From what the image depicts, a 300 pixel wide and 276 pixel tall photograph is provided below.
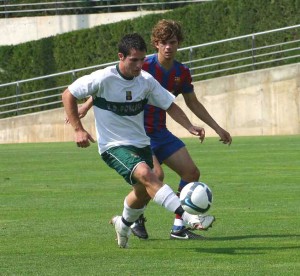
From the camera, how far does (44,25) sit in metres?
42.2

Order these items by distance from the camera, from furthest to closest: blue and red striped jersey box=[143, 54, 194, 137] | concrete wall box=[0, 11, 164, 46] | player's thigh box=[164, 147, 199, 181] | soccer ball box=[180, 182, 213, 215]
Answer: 1. concrete wall box=[0, 11, 164, 46]
2. blue and red striped jersey box=[143, 54, 194, 137]
3. player's thigh box=[164, 147, 199, 181]
4. soccer ball box=[180, 182, 213, 215]

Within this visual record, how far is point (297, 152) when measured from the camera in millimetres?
23234

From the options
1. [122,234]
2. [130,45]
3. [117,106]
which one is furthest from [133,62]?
[122,234]

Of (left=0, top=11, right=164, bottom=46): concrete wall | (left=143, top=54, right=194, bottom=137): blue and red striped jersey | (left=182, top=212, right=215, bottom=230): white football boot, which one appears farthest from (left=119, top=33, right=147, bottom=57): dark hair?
(left=0, top=11, right=164, bottom=46): concrete wall

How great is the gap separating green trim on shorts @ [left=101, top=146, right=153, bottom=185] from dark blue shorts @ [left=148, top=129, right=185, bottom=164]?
0.93 metres

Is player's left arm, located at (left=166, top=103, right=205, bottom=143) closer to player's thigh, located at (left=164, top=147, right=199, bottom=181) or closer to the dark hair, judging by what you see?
player's thigh, located at (left=164, top=147, right=199, bottom=181)

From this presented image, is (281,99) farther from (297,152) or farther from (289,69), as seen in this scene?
(297,152)

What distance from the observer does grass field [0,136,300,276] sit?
9.33m

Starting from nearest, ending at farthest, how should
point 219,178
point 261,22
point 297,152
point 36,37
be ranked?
point 219,178
point 297,152
point 261,22
point 36,37

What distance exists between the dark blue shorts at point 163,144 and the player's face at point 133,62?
140 centimetres

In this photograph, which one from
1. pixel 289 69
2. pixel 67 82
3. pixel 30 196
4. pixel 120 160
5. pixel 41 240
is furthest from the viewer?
pixel 67 82

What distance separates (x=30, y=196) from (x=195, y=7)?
21240mm

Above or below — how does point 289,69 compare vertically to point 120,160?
below

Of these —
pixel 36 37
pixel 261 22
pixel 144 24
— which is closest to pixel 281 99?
pixel 261 22
